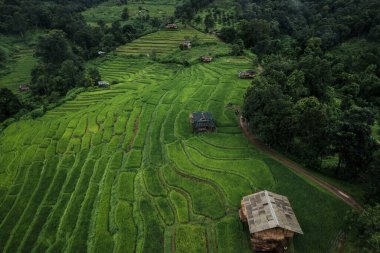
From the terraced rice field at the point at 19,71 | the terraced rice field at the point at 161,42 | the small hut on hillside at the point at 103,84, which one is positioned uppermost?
the terraced rice field at the point at 161,42

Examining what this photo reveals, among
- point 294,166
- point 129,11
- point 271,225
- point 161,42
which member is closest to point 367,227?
point 271,225

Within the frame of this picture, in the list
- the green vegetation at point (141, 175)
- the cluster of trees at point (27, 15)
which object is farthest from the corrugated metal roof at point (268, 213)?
the cluster of trees at point (27, 15)

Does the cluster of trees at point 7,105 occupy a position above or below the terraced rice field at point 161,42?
below

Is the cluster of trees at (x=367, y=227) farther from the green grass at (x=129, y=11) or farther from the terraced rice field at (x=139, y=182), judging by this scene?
the green grass at (x=129, y=11)

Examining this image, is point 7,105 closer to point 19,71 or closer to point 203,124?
point 19,71

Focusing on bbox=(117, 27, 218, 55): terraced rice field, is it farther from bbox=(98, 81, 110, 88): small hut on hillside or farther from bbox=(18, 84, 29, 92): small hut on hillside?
bbox=(18, 84, 29, 92): small hut on hillside

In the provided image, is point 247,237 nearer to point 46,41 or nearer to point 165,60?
point 165,60

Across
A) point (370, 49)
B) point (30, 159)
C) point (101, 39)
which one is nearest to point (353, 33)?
point (370, 49)

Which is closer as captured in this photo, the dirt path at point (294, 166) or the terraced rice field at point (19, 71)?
the dirt path at point (294, 166)
